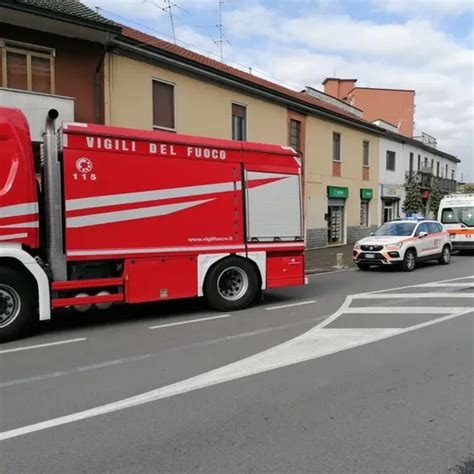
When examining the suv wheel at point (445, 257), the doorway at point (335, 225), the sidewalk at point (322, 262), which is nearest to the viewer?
the sidewalk at point (322, 262)

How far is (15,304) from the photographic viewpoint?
20.2 feet

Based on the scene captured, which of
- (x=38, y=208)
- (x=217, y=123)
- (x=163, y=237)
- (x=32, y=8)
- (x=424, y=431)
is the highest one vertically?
(x=32, y=8)

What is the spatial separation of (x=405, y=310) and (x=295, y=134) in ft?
48.8

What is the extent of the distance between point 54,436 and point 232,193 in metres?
5.31

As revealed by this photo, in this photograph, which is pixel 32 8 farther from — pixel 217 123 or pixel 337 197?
pixel 337 197

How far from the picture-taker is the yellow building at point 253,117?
1456 centimetres

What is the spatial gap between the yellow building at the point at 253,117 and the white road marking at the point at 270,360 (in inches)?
417

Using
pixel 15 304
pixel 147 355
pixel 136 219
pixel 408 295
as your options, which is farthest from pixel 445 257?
pixel 15 304

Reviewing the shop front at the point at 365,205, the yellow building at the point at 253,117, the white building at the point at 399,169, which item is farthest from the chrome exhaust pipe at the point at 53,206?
the white building at the point at 399,169

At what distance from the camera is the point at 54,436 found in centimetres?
340

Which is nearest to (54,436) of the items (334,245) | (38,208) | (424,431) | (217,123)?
(424,431)

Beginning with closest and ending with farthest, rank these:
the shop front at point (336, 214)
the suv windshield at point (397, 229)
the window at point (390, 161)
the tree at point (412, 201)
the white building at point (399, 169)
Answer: the suv windshield at point (397, 229) < the shop front at point (336, 214) < the white building at point (399, 169) < the window at point (390, 161) < the tree at point (412, 201)

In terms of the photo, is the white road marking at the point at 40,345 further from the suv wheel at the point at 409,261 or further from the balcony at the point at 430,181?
the balcony at the point at 430,181

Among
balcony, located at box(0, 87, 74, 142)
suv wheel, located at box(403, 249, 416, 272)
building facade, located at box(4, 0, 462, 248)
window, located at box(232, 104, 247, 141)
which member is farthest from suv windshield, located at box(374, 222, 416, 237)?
balcony, located at box(0, 87, 74, 142)
